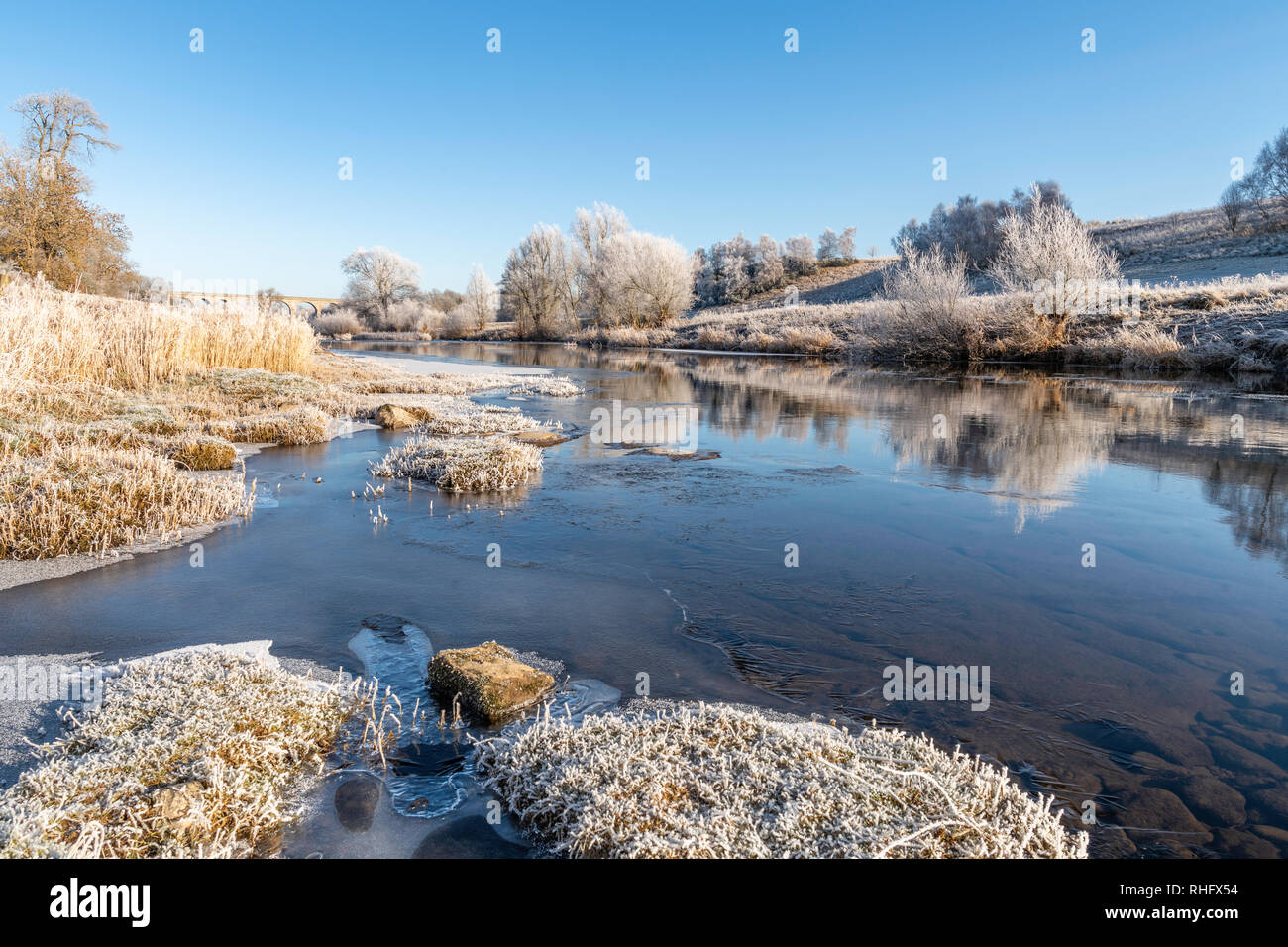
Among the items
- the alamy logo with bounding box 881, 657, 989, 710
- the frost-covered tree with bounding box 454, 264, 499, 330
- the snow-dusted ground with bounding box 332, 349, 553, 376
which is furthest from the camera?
the frost-covered tree with bounding box 454, 264, 499, 330

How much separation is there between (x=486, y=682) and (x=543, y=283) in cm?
5930

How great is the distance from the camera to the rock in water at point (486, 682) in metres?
3.84

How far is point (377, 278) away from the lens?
251 feet

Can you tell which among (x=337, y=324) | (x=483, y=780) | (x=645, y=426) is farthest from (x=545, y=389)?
(x=337, y=324)

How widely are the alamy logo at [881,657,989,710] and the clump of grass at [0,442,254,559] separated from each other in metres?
6.55

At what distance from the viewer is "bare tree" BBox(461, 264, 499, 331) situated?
67.9 m

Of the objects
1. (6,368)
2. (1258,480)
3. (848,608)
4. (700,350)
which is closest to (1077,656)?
(848,608)

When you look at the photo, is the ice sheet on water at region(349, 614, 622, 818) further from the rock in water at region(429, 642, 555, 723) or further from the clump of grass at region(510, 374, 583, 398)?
the clump of grass at region(510, 374, 583, 398)

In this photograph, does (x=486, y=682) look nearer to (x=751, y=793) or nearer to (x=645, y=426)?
(x=751, y=793)

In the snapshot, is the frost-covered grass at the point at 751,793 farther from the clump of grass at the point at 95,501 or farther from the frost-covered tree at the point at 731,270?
the frost-covered tree at the point at 731,270

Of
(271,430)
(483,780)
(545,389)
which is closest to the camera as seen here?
(483,780)

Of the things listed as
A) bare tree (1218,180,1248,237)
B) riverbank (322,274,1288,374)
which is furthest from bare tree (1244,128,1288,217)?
riverbank (322,274,1288,374)

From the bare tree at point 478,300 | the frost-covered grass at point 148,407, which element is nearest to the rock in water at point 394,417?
the frost-covered grass at point 148,407
